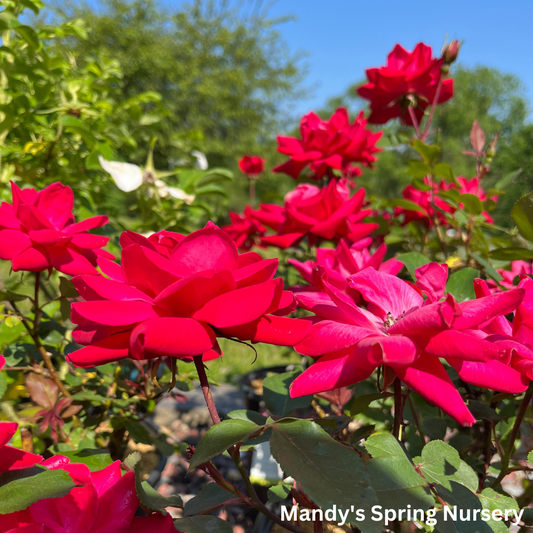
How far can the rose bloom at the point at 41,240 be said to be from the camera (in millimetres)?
478

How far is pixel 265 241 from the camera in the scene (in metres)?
0.80

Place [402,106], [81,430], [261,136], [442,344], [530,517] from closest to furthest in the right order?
[442,344] < [530,517] < [81,430] < [402,106] < [261,136]

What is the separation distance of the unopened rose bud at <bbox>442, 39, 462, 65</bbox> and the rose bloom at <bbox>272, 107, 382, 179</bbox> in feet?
0.70

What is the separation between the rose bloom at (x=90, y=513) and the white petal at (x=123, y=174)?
0.69 metres

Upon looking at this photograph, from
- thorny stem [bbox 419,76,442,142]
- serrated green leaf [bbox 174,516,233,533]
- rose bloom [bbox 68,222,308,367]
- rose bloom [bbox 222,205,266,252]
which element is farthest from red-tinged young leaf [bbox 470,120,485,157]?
serrated green leaf [bbox 174,516,233,533]

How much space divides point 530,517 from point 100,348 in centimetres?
47

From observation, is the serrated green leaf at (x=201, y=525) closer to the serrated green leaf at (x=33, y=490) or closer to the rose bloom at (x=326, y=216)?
the serrated green leaf at (x=33, y=490)

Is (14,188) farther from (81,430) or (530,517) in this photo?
(530,517)

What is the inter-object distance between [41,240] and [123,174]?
1.65 ft

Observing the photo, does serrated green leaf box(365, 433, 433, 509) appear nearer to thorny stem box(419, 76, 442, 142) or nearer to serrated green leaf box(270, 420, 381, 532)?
serrated green leaf box(270, 420, 381, 532)

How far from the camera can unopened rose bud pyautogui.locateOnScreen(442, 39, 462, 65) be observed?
34.4 inches

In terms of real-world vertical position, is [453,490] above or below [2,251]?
below

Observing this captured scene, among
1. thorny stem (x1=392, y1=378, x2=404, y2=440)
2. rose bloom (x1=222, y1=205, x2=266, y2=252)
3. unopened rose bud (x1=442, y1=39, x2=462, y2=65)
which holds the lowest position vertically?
thorny stem (x1=392, y1=378, x2=404, y2=440)

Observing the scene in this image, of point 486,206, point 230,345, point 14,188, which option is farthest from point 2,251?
point 230,345
